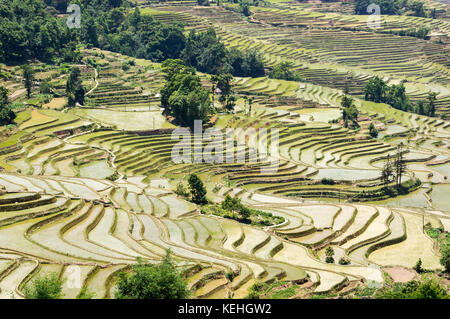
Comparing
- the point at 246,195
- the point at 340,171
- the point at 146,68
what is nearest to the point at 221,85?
the point at 146,68

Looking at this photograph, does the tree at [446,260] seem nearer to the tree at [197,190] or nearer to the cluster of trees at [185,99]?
the tree at [197,190]

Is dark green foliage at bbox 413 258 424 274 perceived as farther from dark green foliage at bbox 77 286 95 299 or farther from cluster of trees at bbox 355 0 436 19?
cluster of trees at bbox 355 0 436 19

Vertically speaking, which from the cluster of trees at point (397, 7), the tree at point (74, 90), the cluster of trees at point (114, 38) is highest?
the cluster of trees at point (397, 7)

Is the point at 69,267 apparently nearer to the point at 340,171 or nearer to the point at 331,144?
the point at 340,171

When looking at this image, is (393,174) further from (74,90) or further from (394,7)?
(394,7)

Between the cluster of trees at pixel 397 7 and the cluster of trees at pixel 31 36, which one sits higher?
the cluster of trees at pixel 397 7

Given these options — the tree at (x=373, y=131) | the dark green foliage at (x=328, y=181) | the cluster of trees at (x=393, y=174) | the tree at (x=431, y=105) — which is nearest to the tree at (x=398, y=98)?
the tree at (x=431, y=105)
